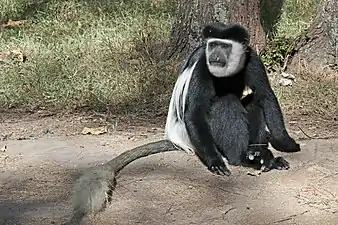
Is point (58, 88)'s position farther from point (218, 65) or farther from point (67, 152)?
point (218, 65)

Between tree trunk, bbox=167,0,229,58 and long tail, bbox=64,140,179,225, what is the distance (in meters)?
1.90

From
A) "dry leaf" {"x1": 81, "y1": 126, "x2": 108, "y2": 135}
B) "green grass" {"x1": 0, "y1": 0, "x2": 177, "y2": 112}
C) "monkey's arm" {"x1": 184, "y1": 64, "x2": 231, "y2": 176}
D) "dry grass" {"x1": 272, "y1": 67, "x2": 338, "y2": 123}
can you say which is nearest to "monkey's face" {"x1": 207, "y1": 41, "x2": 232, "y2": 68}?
"monkey's arm" {"x1": 184, "y1": 64, "x2": 231, "y2": 176}

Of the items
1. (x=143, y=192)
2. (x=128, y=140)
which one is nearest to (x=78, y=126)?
(x=128, y=140)

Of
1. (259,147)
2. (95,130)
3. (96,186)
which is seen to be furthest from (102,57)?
(96,186)

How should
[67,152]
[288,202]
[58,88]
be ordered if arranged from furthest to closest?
[58,88], [67,152], [288,202]

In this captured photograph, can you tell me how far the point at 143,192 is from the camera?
135 inches

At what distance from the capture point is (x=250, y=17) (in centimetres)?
541

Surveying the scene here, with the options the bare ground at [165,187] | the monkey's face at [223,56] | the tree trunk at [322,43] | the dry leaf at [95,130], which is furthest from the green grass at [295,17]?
the monkey's face at [223,56]

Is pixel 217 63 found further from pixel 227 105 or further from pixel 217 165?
pixel 217 165

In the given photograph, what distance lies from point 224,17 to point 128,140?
155 centimetres

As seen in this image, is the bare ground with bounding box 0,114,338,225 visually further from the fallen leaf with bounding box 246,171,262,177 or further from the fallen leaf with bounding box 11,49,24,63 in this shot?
the fallen leaf with bounding box 11,49,24,63

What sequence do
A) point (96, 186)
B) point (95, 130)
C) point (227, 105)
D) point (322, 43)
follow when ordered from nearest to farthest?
point (96, 186)
point (227, 105)
point (95, 130)
point (322, 43)

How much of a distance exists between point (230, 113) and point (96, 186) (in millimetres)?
866

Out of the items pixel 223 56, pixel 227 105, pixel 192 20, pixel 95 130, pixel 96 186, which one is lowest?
pixel 95 130
